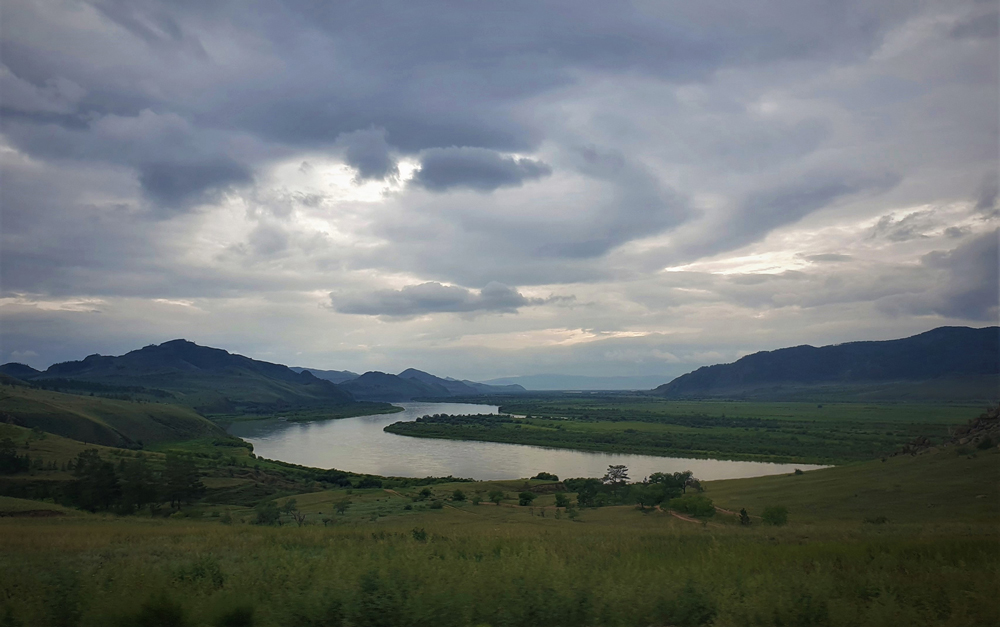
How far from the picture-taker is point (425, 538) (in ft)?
41.8

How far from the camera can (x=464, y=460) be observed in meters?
74.4

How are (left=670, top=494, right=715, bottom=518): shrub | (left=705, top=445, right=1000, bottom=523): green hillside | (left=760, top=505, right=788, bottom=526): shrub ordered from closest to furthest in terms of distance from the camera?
(left=705, top=445, right=1000, bottom=523): green hillside, (left=760, top=505, right=788, bottom=526): shrub, (left=670, top=494, right=715, bottom=518): shrub

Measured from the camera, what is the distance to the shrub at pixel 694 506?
26.0 metres

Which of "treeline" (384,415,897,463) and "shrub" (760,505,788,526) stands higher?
"shrub" (760,505,788,526)

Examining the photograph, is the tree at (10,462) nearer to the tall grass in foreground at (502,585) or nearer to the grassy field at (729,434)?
the tall grass in foreground at (502,585)

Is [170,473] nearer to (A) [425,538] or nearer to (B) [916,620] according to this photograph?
(A) [425,538]

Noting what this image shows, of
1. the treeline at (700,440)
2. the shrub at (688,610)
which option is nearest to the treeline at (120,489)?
the shrub at (688,610)

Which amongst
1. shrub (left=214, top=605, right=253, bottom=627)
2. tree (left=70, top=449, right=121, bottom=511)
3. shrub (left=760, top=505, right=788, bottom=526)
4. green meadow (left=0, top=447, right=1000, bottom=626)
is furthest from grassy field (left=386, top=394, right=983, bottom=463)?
shrub (left=214, top=605, right=253, bottom=627)

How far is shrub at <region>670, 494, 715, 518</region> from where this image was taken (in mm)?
26000

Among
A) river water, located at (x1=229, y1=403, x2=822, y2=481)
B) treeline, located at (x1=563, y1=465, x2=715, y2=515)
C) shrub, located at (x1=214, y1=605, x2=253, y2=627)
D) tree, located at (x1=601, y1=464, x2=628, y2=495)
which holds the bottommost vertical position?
river water, located at (x1=229, y1=403, x2=822, y2=481)

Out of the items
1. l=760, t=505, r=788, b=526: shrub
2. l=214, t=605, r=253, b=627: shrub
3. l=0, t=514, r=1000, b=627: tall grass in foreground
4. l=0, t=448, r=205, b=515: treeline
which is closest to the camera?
Result: l=214, t=605, r=253, b=627: shrub

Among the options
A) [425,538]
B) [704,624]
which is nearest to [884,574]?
[704,624]

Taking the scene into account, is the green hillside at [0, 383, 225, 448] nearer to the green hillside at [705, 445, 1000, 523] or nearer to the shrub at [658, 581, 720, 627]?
the green hillside at [705, 445, 1000, 523]

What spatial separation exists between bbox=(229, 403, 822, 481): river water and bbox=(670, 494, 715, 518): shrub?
89.4 feet
